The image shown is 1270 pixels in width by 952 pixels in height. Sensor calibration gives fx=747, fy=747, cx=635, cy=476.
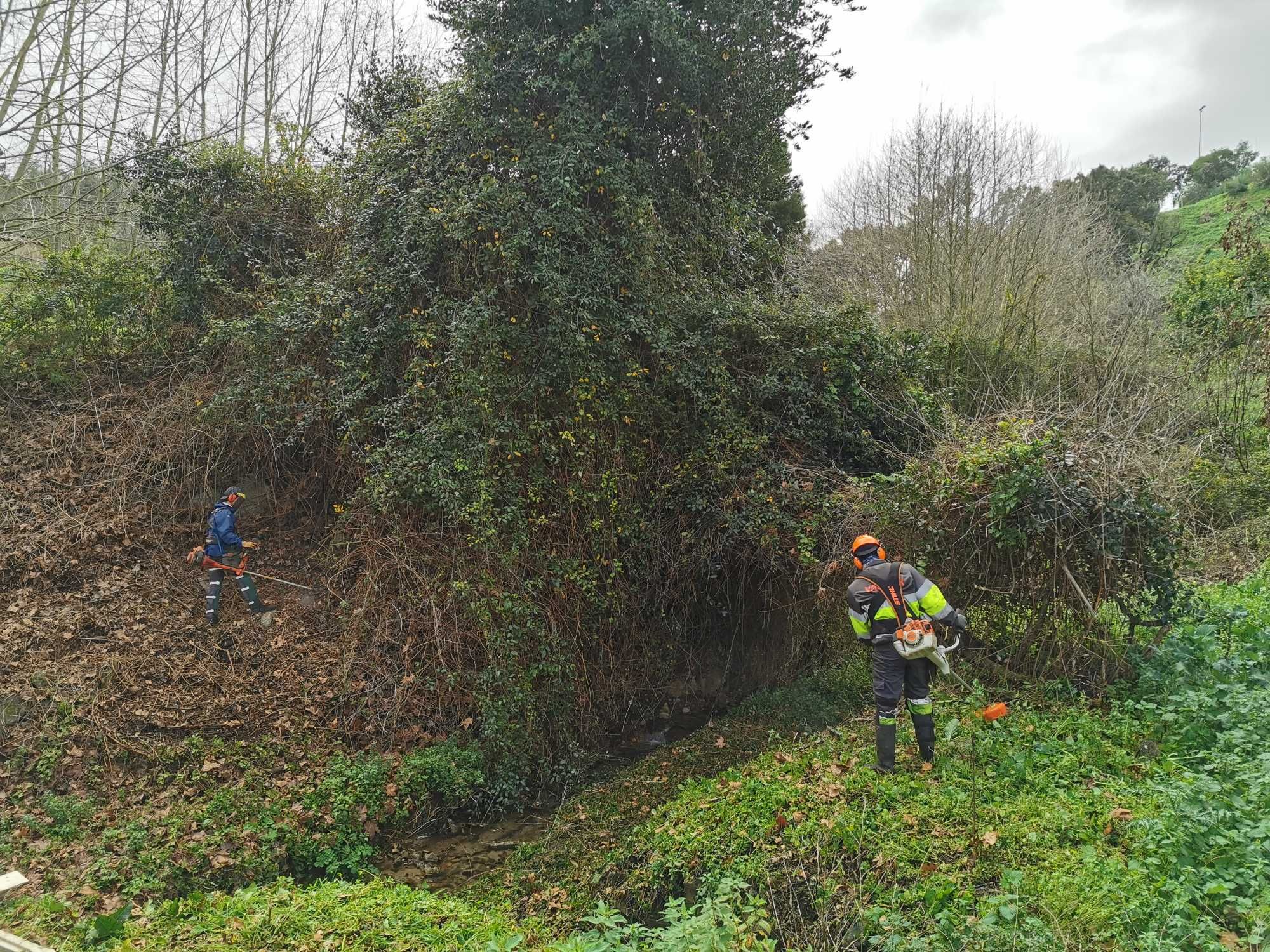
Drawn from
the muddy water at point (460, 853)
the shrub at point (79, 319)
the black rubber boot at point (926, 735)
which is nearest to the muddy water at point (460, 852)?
the muddy water at point (460, 853)

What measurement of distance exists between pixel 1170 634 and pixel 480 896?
21.8 feet

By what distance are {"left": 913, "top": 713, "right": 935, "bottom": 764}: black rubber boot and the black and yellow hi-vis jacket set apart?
0.71 metres

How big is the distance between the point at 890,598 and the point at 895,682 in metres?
0.66

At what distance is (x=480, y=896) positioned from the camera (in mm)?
6301

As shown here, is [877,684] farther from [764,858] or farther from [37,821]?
[37,821]

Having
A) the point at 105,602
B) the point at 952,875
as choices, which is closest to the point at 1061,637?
the point at 952,875

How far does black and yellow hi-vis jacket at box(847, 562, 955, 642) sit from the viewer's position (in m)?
5.96

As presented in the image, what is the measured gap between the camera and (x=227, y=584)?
9641 mm

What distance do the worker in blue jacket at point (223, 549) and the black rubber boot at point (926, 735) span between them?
7.66m

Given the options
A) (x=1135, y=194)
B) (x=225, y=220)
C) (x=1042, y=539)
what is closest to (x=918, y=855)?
(x=1042, y=539)

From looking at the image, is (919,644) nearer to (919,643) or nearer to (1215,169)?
(919,643)

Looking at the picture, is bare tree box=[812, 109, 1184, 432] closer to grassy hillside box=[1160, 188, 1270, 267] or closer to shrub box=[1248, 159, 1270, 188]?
grassy hillside box=[1160, 188, 1270, 267]

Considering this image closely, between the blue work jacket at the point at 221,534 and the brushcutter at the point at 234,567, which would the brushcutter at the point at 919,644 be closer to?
the brushcutter at the point at 234,567

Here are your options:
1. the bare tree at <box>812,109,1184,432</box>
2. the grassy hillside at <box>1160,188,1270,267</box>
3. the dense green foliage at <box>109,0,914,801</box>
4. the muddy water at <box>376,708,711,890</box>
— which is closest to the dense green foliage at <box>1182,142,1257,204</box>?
the grassy hillside at <box>1160,188,1270,267</box>
